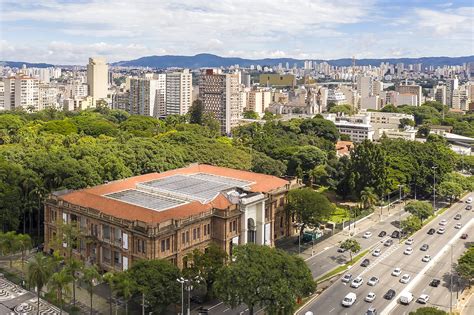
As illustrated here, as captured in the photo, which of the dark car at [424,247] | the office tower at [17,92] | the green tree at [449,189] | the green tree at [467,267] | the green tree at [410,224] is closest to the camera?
the green tree at [467,267]

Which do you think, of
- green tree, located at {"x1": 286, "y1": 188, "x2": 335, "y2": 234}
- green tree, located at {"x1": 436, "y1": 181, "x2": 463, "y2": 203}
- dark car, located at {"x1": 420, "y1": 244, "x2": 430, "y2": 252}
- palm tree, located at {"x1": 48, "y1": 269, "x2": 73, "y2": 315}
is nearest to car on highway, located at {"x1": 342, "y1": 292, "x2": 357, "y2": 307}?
green tree, located at {"x1": 286, "y1": 188, "x2": 335, "y2": 234}

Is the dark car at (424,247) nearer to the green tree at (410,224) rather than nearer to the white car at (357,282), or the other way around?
the green tree at (410,224)

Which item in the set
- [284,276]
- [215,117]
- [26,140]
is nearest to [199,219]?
[284,276]

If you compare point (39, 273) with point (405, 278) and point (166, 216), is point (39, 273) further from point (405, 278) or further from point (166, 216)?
point (405, 278)

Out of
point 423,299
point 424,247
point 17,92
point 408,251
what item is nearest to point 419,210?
point 424,247

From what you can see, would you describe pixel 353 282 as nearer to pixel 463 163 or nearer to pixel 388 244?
pixel 388 244

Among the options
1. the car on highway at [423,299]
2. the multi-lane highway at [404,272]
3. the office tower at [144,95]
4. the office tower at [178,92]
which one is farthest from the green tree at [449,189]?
the office tower at [144,95]

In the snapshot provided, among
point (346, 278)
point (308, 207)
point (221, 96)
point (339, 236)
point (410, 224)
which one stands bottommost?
point (346, 278)
